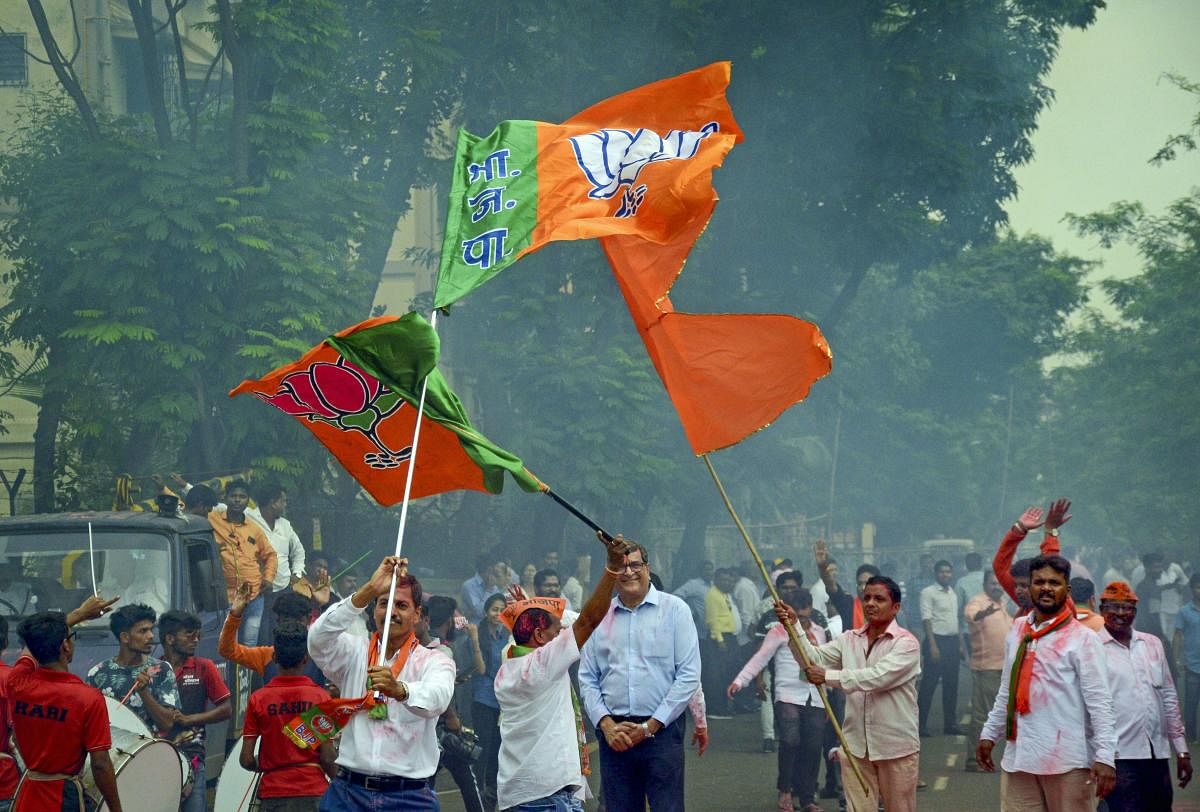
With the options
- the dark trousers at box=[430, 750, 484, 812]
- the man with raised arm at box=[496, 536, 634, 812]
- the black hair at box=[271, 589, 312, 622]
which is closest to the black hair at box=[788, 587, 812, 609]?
the dark trousers at box=[430, 750, 484, 812]

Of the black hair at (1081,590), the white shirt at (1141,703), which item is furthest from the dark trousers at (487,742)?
the white shirt at (1141,703)

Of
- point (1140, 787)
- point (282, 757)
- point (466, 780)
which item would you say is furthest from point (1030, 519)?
point (466, 780)

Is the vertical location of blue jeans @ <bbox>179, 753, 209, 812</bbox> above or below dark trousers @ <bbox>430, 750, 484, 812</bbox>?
above

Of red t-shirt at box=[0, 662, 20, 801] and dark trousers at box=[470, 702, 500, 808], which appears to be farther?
dark trousers at box=[470, 702, 500, 808]

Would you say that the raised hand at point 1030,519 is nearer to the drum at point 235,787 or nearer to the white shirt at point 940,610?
the drum at point 235,787

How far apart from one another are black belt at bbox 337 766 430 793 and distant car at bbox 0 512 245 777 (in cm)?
521

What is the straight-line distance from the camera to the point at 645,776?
8.44 m

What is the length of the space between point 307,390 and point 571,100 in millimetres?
19313

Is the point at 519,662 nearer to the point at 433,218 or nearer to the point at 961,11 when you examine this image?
the point at 961,11

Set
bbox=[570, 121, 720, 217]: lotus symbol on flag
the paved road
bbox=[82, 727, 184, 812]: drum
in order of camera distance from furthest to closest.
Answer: the paved road < bbox=[570, 121, 720, 217]: lotus symbol on flag < bbox=[82, 727, 184, 812]: drum

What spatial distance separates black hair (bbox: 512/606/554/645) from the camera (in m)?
7.40

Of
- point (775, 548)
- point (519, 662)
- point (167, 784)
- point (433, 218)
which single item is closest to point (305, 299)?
point (167, 784)

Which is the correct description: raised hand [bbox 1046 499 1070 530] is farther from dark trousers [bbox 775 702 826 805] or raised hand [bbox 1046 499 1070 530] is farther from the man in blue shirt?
dark trousers [bbox 775 702 826 805]

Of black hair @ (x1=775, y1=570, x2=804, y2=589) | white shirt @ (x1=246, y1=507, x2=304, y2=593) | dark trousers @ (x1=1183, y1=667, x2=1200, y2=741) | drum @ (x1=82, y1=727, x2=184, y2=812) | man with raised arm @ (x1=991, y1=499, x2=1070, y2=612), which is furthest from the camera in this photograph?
dark trousers @ (x1=1183, y1=667, x2=1200, y2=741)
